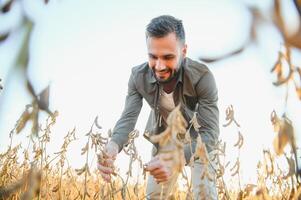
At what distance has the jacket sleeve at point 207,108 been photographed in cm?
274

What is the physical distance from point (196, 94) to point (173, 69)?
0.79ft

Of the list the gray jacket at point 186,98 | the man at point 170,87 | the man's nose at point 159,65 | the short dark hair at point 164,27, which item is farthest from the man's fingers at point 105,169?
the short dark hair at point 164,27

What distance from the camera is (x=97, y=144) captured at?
1.55 m

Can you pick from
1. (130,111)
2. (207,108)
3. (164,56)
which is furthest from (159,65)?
(130,111)

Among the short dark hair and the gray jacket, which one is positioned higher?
the short dark hair

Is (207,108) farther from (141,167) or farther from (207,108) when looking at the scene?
(141,167)

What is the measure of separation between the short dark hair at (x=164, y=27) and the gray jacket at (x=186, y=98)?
0.20 m

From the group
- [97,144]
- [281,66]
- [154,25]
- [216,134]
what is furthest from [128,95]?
[281,66]

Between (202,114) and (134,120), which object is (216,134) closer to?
(202,114)

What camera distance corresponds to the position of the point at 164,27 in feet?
9.78

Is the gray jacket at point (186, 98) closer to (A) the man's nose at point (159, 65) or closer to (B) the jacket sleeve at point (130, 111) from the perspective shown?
(B) the jacket sleeve at point (130, 111)

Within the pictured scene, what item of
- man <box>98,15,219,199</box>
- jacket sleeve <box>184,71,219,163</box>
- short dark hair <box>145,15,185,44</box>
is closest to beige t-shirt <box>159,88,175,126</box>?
man <box>98,15,219,199</box>

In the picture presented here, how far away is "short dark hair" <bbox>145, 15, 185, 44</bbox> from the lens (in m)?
2.97

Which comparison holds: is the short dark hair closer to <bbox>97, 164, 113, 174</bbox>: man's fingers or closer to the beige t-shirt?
the beige t-shirt
